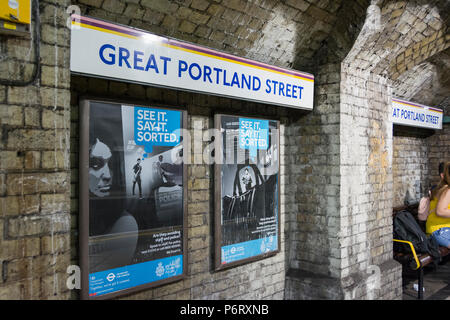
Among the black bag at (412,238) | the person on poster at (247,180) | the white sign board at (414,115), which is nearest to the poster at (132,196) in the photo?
the person on poster at (247,180)

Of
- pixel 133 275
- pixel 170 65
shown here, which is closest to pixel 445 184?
pixel 170 65

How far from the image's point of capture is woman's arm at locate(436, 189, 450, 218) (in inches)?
245

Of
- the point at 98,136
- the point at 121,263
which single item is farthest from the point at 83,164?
the point at 121,263

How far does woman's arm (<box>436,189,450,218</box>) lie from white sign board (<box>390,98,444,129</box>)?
4.66 feet

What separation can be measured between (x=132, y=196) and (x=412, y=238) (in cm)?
481

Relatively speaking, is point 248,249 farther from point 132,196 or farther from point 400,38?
point 400,38

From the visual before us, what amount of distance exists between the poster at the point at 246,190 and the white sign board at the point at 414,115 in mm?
2806

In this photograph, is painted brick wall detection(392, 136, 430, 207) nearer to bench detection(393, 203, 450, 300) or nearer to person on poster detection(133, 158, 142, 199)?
bench detection(393, 203, 450, 300)

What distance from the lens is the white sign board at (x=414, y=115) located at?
6.70m

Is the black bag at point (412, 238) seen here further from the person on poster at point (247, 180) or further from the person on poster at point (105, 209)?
the person on poster at point (105, 209)

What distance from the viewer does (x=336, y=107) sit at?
16.1 ft

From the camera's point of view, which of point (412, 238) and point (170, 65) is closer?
point (170, 65)

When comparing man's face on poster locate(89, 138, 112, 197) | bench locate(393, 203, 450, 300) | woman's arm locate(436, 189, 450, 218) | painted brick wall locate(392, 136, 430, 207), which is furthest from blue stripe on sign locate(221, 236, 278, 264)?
painted brick wall locate(392, 136, 430, 207)

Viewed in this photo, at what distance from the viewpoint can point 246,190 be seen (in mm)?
4578
